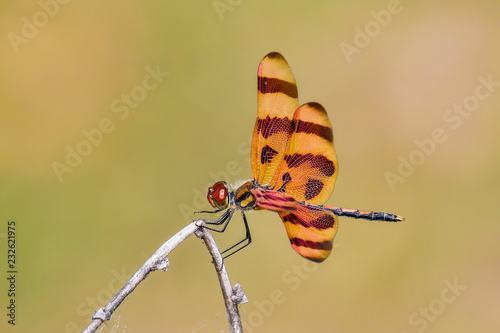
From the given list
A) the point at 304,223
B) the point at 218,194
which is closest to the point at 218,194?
the point at 218,194

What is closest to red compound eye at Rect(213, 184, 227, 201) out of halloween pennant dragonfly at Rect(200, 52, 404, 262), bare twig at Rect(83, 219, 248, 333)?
halloween pennant dragonfly at Rect(200, 52, 404, 262)

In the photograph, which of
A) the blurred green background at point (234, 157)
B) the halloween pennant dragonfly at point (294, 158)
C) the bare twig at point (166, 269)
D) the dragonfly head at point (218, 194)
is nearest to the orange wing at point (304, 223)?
the halloween pennant dragonfly at point (294, 158)

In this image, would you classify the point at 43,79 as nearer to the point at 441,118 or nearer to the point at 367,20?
the point at 367,20

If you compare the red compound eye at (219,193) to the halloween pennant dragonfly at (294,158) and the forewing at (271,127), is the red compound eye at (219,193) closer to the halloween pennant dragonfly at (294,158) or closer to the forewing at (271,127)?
the halloween pennant dragonfly at (294,158)

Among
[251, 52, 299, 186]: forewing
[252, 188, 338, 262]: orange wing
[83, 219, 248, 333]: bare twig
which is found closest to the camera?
[83, 219, 248, 333]: bare twig

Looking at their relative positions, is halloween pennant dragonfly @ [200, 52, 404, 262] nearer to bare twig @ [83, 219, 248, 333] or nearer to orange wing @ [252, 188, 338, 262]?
orange wing @ [252, 188, 338, 262]

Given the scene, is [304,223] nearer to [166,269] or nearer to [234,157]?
[166,269]
